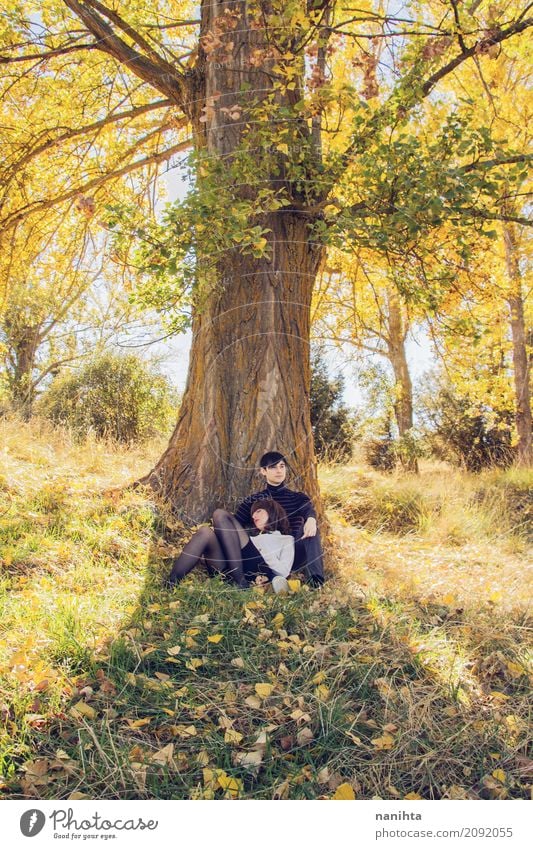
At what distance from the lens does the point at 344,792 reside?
8.85 feet

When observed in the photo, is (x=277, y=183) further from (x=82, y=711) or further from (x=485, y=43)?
(x=82, y=711)

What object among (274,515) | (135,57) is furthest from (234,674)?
(135,57)

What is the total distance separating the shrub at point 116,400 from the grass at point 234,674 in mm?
4955

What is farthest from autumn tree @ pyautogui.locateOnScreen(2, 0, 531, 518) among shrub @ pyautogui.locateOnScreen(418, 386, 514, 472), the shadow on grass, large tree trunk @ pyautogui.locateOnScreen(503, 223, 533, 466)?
shrub @ pyautogui.locateOnScreen(418, 386, 514, 472)

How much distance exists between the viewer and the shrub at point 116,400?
10.8 m

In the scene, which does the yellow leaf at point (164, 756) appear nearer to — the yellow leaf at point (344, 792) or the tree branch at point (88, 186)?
the yellow leaf at point (344, 792)

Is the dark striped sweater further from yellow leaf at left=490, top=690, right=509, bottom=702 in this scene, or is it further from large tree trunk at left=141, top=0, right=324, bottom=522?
yellow leaf at left=490, top=690, right=509, bottom=702

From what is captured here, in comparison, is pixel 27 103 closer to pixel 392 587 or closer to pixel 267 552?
pixel 267 552

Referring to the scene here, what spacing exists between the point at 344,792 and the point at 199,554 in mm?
2099

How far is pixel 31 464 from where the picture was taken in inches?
271

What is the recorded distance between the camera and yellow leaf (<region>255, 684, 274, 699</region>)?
3248 millimetres

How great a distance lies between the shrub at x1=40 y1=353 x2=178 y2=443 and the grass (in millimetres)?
4955
